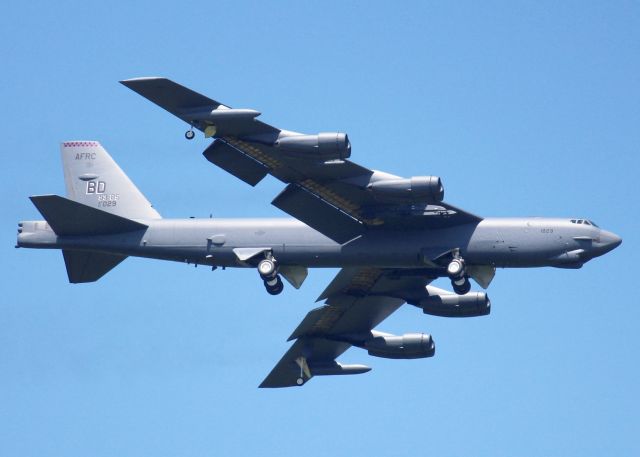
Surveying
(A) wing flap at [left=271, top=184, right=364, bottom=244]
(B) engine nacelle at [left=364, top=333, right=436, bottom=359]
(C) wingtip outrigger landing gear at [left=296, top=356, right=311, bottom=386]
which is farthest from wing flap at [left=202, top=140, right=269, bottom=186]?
(C) wingtip outrigger landing gear at [left=296, top=356, right=311, bottom=386]

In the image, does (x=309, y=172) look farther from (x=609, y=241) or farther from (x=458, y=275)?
(x=609, y=241)

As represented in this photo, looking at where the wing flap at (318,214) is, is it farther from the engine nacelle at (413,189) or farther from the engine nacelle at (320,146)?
the engine nacelle at (320,146)

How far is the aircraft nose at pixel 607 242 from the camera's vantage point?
58.5 metres

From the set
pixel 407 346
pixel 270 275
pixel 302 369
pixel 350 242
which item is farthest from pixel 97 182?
pixel 407 346

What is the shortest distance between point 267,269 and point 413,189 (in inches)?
294

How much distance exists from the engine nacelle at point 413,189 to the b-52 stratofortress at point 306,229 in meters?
0.04

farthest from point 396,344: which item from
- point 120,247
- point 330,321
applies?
point 120,247

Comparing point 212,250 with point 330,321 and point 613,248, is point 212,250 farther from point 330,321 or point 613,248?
point 613,248

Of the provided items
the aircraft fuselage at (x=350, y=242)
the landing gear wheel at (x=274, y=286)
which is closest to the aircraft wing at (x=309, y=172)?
the aircraft fuselage at (x=350, y=242)

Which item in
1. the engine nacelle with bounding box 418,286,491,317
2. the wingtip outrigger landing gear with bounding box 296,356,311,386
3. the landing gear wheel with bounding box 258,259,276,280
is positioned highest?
the landing gear wheel with bounding box 258,259,276,280

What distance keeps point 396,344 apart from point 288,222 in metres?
8.80

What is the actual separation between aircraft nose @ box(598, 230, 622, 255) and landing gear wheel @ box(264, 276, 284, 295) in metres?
12.3

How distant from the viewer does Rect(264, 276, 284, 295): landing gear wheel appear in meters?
59.9

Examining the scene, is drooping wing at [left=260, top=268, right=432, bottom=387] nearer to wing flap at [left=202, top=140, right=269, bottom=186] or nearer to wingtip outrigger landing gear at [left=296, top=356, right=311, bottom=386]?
wingtip outrigger landing gear at [left=296, top=356, right=311, bottom=386]
